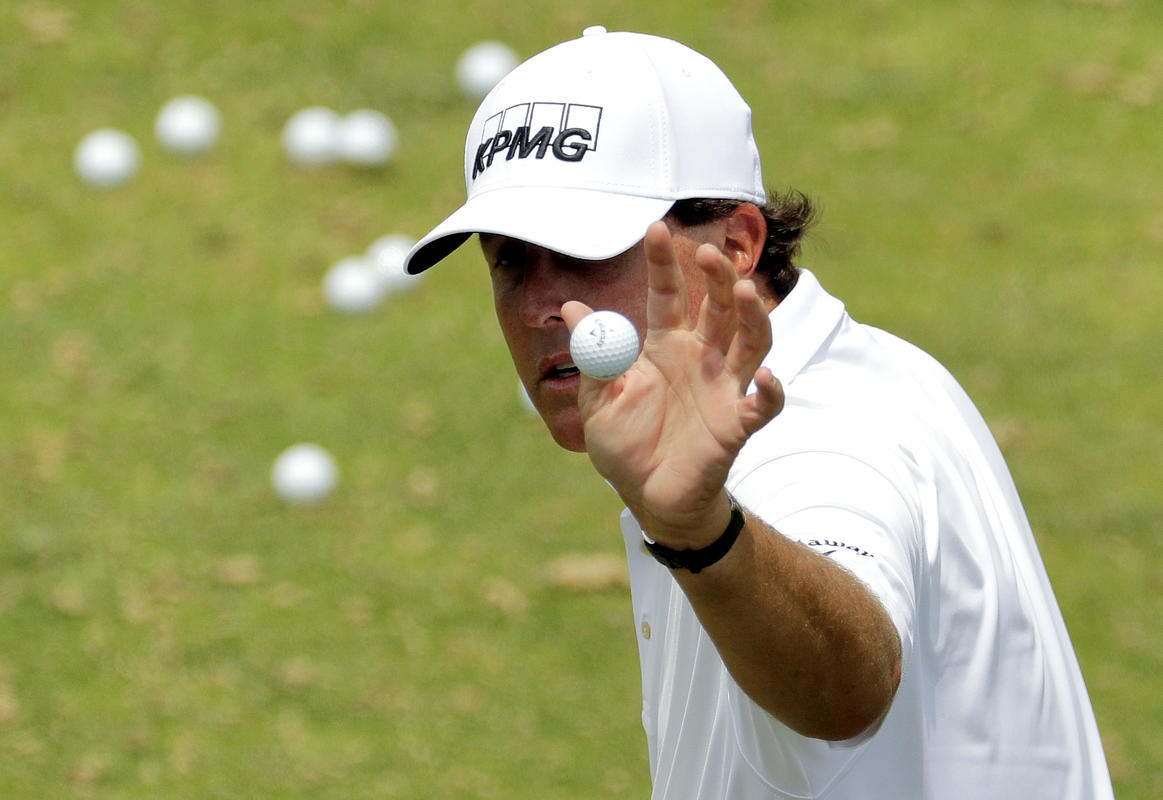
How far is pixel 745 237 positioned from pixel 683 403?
0.80m

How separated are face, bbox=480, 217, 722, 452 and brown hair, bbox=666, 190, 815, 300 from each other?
0.04 metres

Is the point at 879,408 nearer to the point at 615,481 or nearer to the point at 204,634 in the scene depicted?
the point at 615,481

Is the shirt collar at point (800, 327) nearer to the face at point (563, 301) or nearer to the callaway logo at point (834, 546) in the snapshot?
the face at point (563, 301)

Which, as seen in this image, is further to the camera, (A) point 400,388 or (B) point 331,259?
(B) point 331,259

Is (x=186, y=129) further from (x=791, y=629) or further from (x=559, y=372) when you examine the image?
(x=791, y=629)

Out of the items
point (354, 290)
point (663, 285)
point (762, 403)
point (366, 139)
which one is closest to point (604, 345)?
point (663, 285)

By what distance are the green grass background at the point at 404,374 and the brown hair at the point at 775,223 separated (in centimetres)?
246

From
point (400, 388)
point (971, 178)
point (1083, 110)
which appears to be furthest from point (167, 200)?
point (1083, 110)

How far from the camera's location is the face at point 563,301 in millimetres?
2527

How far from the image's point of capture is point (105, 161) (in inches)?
328

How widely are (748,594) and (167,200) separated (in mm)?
6980

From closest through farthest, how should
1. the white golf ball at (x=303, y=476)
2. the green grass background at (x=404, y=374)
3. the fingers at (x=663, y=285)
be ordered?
the fingers at (x=663, y=285), the green grass background at (x=404, y=374), the white golf ball at (x=303, y=476)

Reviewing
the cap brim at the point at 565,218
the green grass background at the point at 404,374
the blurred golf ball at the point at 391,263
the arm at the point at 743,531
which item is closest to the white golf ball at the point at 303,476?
the green grass background at the point at 404,374

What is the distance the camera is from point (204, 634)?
5.77 metres
